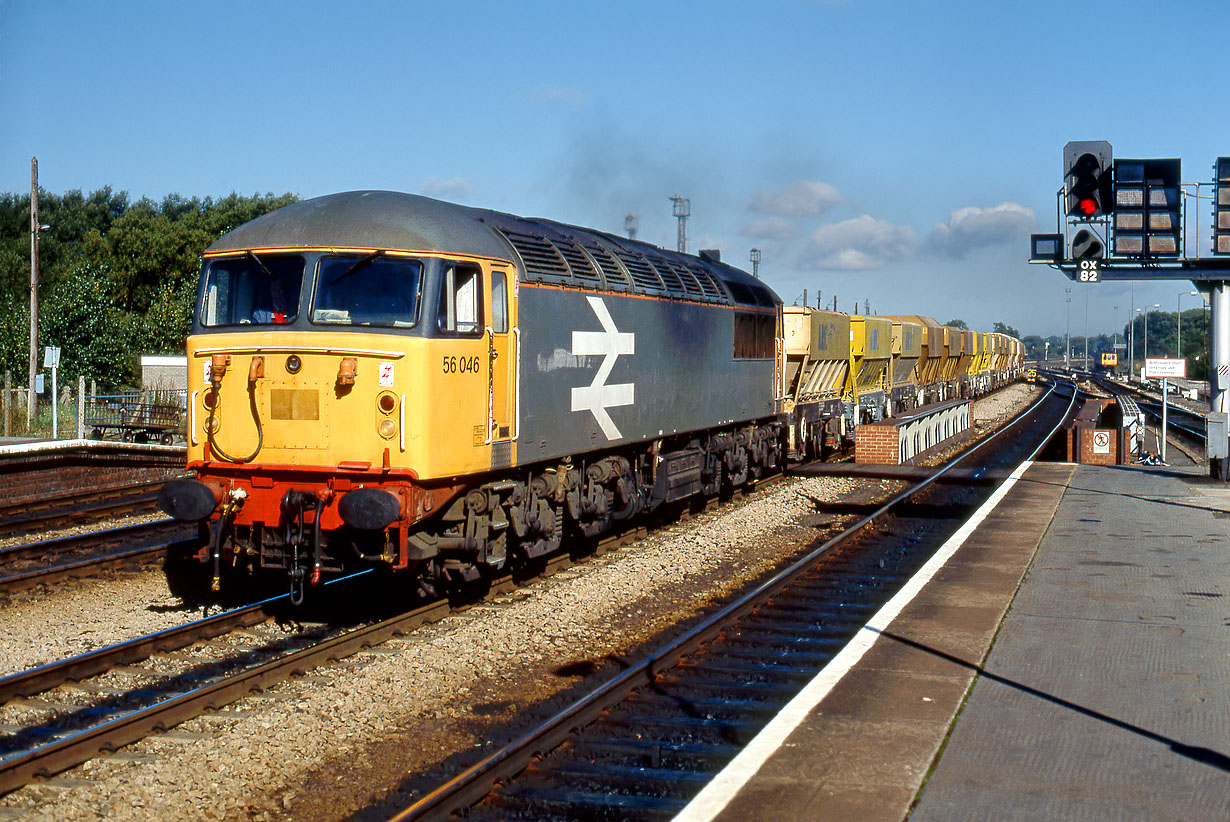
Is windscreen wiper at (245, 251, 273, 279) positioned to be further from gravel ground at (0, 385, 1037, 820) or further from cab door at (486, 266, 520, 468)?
gravel ground at (0, 385, 1037, 820)

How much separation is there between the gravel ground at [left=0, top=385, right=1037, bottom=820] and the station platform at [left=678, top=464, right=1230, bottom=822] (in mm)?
2176

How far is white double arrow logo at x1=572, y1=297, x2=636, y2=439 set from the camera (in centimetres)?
1238

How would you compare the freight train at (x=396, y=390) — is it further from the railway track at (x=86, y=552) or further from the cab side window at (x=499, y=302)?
the railway track at (x=86, y=552)

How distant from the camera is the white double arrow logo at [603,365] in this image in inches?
487

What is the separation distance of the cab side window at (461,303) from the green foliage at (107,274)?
997 inches

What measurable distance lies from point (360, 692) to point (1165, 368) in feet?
66.6

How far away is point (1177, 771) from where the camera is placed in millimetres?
6102

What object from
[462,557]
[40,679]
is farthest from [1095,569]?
[40,679]

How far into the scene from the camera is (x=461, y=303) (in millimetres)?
10125

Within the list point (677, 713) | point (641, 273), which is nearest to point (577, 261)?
point (641, 273)

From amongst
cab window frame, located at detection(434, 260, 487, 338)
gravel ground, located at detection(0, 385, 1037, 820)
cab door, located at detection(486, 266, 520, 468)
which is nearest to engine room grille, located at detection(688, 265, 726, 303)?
gravel ground, located at detection(0, 385, 1037, 820)

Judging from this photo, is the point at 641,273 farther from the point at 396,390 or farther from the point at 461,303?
the point at 396,390

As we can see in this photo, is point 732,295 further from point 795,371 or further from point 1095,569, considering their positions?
point 1095,569

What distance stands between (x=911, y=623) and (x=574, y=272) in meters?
4.97
